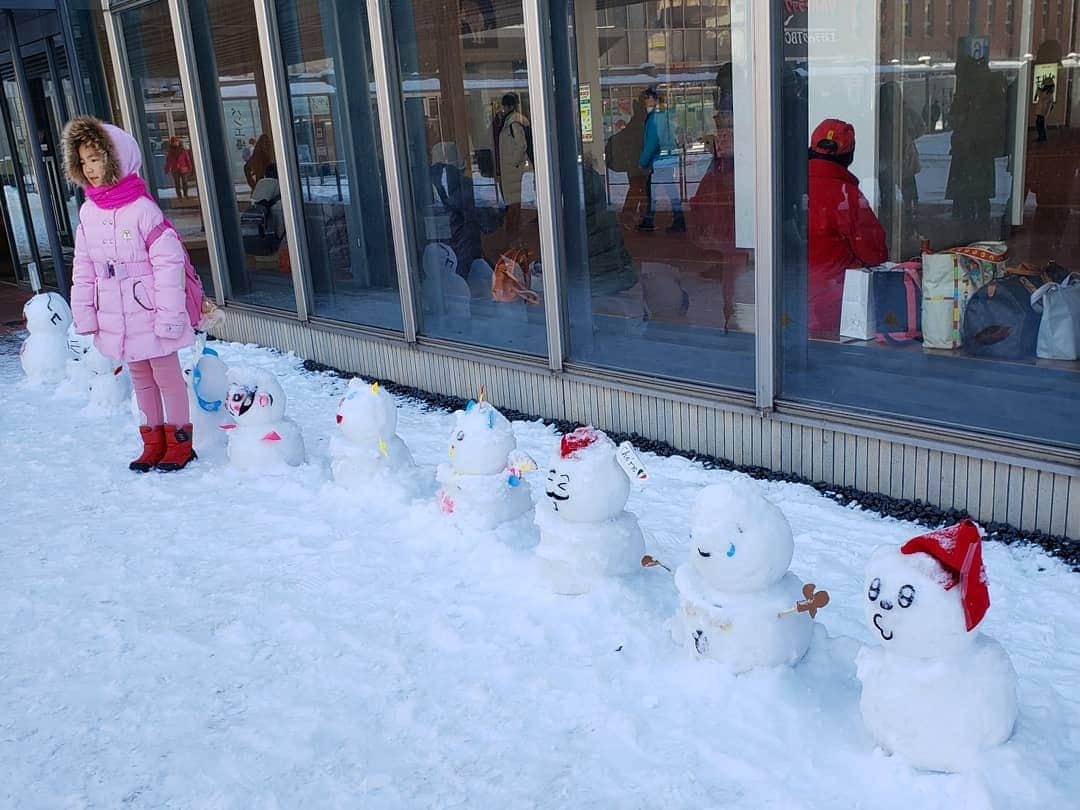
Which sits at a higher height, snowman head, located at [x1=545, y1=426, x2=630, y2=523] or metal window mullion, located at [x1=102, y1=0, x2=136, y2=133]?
metal window mullion, located at [x1=102, y1=0, x2=136, y2=133]

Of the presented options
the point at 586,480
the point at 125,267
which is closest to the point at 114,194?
the point at 125,267

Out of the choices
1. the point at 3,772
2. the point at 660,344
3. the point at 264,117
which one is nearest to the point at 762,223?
the point at 660,344

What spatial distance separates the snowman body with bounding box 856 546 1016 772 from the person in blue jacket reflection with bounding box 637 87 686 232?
9.88 ft

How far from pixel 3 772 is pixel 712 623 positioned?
213cm

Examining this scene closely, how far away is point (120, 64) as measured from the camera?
28.7 ft

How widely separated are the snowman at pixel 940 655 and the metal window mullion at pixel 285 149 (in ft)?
18.6

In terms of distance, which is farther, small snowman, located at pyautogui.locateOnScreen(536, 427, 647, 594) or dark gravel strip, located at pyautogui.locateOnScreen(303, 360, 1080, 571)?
dark gravel strip, located at pyautogui.locateOnScreen(303, 360, 1080, 571)

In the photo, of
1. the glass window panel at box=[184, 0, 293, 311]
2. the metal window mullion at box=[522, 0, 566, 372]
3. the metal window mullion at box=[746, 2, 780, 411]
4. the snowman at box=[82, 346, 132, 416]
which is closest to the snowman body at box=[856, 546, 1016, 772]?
the metal window mullion at box=[746, 2, 780, 411]

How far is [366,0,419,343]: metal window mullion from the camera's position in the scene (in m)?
6.07

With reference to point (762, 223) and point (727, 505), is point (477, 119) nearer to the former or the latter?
point (762, 223)

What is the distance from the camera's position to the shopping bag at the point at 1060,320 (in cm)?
425

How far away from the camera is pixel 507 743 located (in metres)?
2.86

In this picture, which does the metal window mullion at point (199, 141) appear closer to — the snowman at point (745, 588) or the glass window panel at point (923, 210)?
the glass window panel at point (923, 210)

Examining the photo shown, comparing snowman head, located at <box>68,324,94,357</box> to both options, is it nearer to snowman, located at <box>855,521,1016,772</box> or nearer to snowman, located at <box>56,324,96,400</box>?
snowman, located at <box>56,324,96,400</box>
